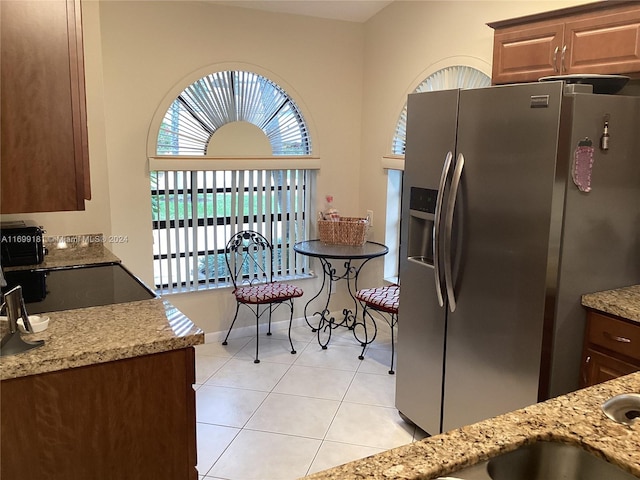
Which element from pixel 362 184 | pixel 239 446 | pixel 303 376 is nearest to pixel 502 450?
pixel 239 446

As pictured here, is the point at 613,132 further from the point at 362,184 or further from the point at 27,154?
the point at 362,184

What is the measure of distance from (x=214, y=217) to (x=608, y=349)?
283 centimetres

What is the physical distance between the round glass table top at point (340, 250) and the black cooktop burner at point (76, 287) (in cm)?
159

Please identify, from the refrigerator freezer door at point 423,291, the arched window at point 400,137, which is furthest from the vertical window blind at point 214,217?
the refrigerator freezer door at point 423,291

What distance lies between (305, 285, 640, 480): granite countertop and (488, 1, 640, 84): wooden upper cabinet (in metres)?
1.59

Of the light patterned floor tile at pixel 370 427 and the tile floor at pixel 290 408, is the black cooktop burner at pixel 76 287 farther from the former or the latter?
the light patterned floor tile at pixel 370 427

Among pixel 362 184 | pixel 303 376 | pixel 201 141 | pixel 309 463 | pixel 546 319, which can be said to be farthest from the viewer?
pixel 362 184

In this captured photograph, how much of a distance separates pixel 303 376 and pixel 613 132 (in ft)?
7.80

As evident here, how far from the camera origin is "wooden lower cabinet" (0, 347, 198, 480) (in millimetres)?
1541

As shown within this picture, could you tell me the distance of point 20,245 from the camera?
2.58 metres

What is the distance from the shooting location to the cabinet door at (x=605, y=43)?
2.25m

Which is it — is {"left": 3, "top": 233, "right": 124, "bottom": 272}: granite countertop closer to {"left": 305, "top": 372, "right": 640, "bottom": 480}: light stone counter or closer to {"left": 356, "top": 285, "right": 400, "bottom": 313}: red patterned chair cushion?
{"left": 356, "top": 285, "right": 400, "bottom": 313}: red patterned chair cushion

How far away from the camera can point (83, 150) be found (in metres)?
1.75

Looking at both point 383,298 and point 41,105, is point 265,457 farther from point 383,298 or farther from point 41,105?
point 41,105
